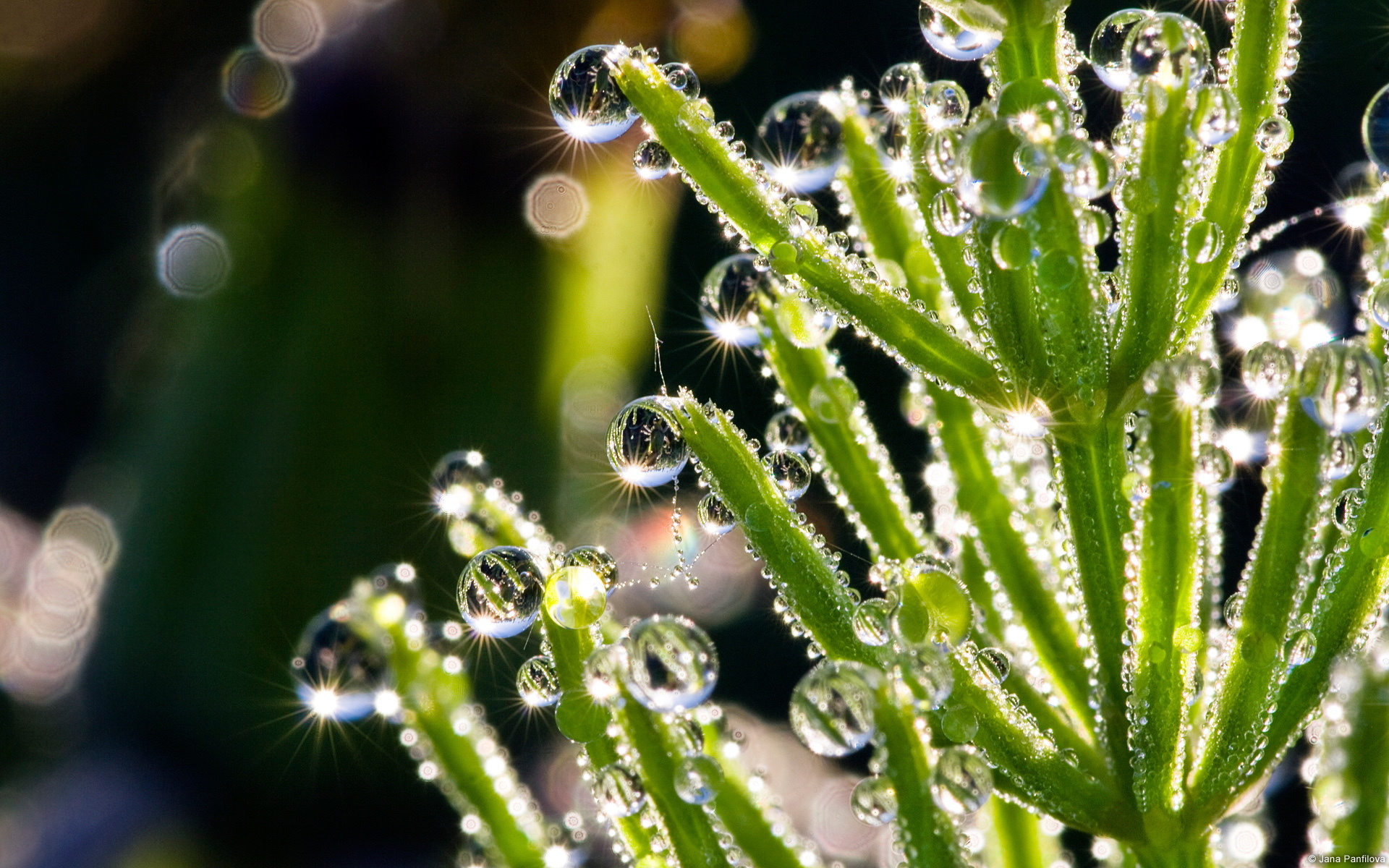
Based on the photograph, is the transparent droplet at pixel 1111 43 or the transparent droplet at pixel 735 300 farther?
the transparent droplet at pixel 735 300

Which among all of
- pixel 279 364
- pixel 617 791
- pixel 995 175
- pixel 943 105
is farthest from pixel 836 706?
pixel 279 364

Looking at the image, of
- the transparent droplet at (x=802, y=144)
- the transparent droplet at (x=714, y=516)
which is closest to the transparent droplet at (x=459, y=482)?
the transparent droplet at (x=714, y=516)

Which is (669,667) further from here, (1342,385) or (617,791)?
(1342,385)

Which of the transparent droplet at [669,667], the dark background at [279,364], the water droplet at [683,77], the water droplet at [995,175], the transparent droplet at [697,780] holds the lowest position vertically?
the transparent droplet at [697,780]

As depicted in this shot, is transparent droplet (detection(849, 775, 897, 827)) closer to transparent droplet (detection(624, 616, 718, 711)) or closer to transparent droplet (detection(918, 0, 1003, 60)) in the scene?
transparent droplet (detection(624, 616, 718, 711))

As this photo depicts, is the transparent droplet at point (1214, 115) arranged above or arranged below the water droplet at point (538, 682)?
above

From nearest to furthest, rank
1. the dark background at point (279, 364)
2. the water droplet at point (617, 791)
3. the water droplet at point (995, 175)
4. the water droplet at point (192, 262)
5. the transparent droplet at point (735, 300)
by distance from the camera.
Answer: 1. the water droplet at point (995, 175)
2. the water droplet at point (617, 791)
3. the transparent droplet at point (735, 300)
4. the dark background at point (279, 364)
5. the water droplet at point (192, 262)

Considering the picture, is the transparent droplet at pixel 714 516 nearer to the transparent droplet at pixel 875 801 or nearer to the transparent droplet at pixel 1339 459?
the transparent droplet at pixel 875 801
